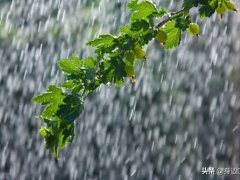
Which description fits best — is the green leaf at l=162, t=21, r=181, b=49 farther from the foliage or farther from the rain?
the rain

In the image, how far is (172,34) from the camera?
75 cm

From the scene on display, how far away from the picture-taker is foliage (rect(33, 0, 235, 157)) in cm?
65

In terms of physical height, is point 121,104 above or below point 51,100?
above

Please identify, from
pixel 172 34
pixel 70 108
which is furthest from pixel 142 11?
pixel 70 108

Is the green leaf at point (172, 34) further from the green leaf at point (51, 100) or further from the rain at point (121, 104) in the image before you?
the rain at point (121, 104)

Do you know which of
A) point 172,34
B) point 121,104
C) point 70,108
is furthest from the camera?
point 121,104

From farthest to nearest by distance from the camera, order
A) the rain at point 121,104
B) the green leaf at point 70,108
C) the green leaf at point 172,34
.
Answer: the rain at point 121,104 → the green leaf at point 172,34 → the green leaf at point 70,108

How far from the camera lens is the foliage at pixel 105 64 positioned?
2.13ft

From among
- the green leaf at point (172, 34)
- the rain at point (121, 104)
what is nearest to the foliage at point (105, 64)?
the green leaf at point (172, 34)

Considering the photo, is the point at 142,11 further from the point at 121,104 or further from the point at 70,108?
the point at 121,104

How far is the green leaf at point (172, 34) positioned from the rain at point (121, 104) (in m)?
6.57

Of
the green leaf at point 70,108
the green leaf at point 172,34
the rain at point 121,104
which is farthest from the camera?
the rain at point 121,104

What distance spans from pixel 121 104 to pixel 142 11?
7411 millimetres

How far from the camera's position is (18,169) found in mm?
7609
